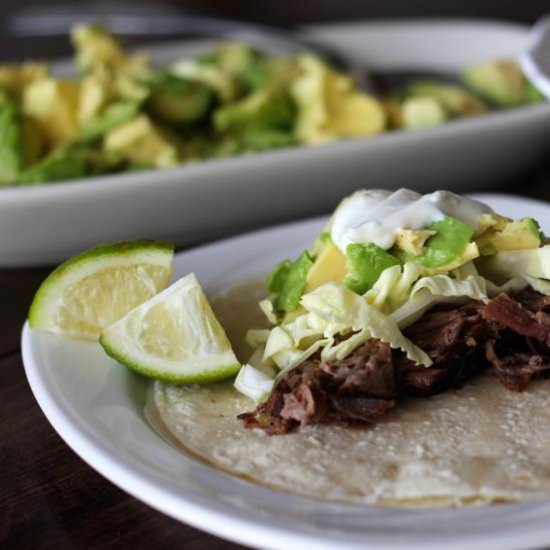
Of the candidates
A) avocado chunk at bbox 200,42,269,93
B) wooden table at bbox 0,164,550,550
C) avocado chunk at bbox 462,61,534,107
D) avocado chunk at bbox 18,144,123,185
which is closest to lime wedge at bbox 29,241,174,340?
wooden table at bbox 0,164,550,550

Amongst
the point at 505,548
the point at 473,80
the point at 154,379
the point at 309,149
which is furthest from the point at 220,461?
the point at 473,80

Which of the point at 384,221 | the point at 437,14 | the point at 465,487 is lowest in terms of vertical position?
the point at 437,14

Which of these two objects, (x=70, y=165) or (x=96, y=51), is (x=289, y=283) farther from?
(x=96, y=51)

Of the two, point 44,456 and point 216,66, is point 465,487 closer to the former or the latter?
point 44,456

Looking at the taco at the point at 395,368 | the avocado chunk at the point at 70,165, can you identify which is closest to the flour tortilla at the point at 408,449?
the taco at the point at 395,368

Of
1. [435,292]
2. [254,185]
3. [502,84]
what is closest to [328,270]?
[435,292]

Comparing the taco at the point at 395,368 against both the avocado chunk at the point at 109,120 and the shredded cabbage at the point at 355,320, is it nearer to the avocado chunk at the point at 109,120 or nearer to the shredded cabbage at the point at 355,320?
the shredded cabbage at the point at 355,320

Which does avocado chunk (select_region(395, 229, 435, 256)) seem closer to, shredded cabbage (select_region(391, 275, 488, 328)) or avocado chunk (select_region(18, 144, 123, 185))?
shredded cabbage (select_region(391, 275, 488, 328))

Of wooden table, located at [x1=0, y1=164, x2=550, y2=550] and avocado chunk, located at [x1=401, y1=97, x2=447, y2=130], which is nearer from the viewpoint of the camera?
wooden table, located at [x1=0, y1=164, x2=550, y2=550]
